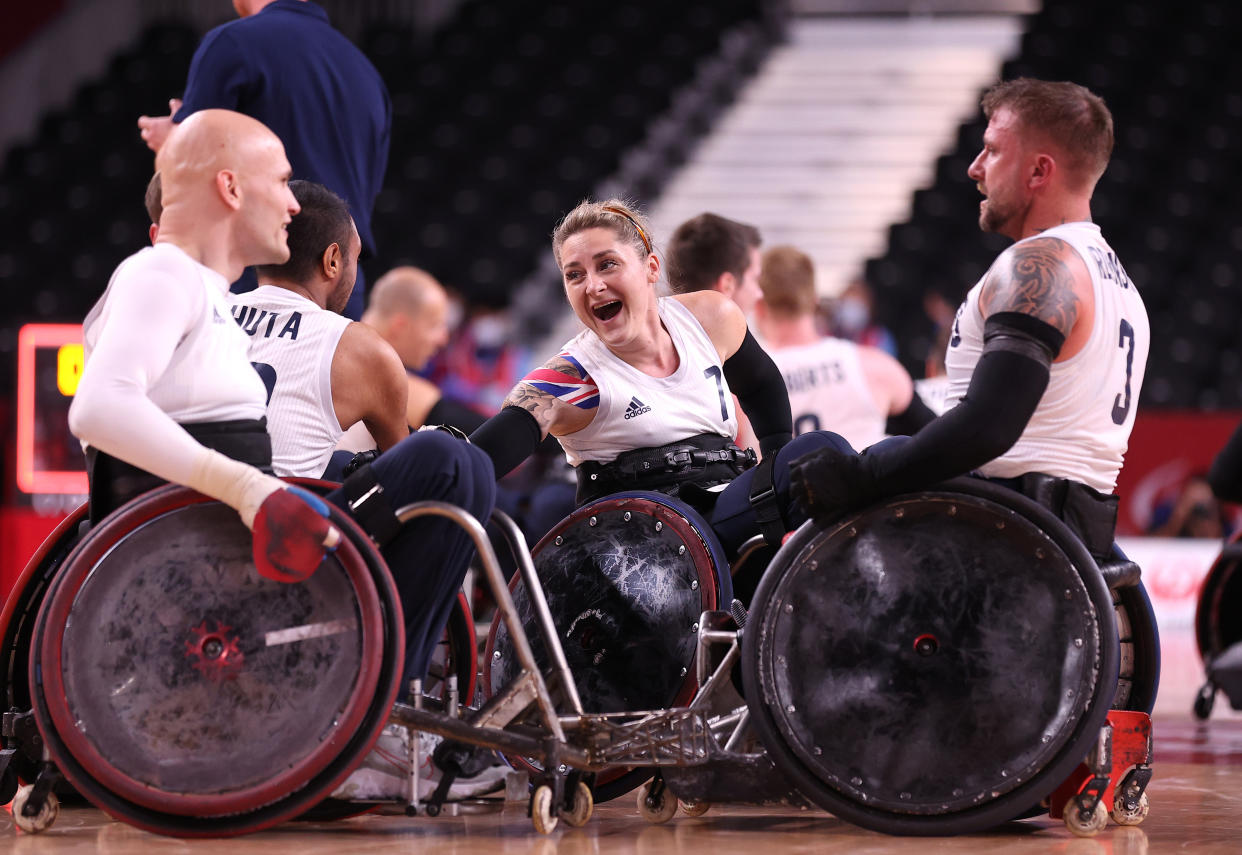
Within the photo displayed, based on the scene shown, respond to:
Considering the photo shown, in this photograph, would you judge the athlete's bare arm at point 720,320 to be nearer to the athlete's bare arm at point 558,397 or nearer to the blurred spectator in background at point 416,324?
the athlete's bare arm at point 558,397

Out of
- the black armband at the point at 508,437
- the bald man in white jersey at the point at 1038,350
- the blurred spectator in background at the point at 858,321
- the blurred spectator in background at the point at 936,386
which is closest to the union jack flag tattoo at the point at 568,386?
the black armband at the point at 508,437

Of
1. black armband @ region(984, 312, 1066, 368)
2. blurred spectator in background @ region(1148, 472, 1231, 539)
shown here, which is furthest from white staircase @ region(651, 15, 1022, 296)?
black armband @ region(984, 312, 1066, 368)

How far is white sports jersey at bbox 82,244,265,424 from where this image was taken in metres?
2.54

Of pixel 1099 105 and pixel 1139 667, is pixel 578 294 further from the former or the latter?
pixel 1139 667

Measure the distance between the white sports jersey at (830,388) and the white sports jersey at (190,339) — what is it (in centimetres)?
322

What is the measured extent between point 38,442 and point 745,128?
10.4 m

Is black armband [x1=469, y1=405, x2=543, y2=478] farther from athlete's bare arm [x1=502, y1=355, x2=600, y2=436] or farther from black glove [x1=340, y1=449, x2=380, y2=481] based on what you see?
black glove [x1=340, y1=449, x2=380, y2=481]

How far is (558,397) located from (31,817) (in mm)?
1397

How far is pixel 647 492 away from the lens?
331 centimetres

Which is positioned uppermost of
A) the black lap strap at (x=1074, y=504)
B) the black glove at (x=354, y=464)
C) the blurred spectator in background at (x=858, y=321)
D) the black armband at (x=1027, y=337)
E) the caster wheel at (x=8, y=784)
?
the black armband at (x=1027, y=337)

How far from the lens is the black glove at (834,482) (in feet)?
8.63

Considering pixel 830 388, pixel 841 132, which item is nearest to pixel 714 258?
pixel 830 388

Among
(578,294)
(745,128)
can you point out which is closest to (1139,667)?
(578,294)

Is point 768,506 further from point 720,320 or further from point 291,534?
point 291,534
